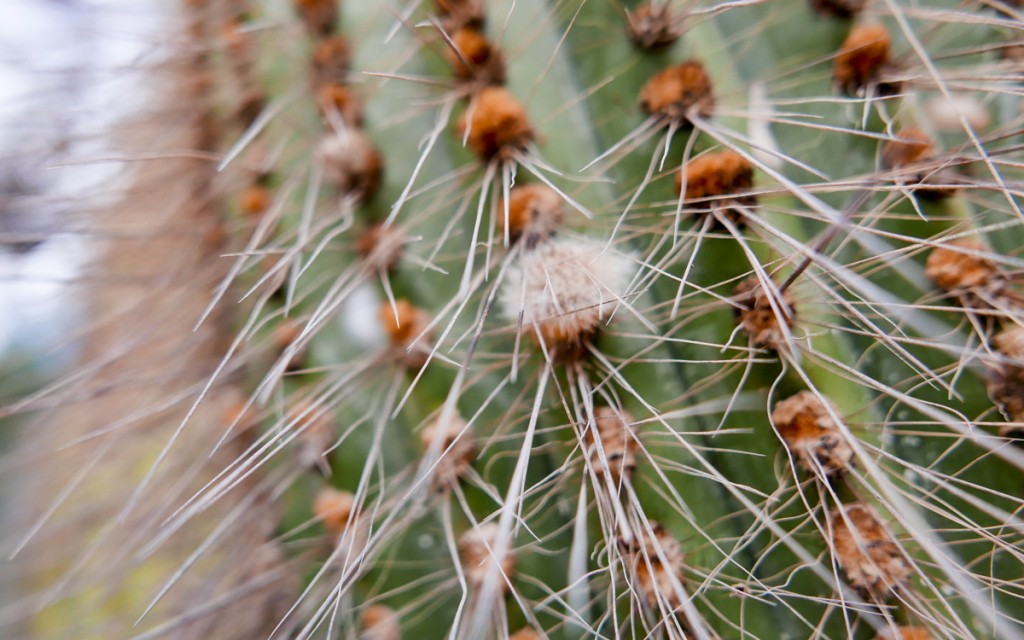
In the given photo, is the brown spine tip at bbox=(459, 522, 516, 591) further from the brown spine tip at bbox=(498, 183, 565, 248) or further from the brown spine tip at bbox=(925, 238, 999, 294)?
the brown spine tip at bbox=(925, 238, 999, 294)

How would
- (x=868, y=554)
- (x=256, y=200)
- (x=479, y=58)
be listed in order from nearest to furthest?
(x=868, y=554), (x=479, y=58), (x=256, y=200)

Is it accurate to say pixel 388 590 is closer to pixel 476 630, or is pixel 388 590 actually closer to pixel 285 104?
pixel 476 630

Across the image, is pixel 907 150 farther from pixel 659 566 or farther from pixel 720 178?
pixel 659 566

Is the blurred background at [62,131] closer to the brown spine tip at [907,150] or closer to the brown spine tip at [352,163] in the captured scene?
the brown spine tip at [352,163]

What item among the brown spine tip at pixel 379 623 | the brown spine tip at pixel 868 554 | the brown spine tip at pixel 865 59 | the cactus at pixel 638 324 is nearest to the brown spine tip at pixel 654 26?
the cactus at pixel 638 324

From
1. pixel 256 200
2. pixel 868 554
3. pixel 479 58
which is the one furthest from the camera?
A: pixel 256 200

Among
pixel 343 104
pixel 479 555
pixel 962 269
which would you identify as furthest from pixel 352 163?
pixel 962 269
